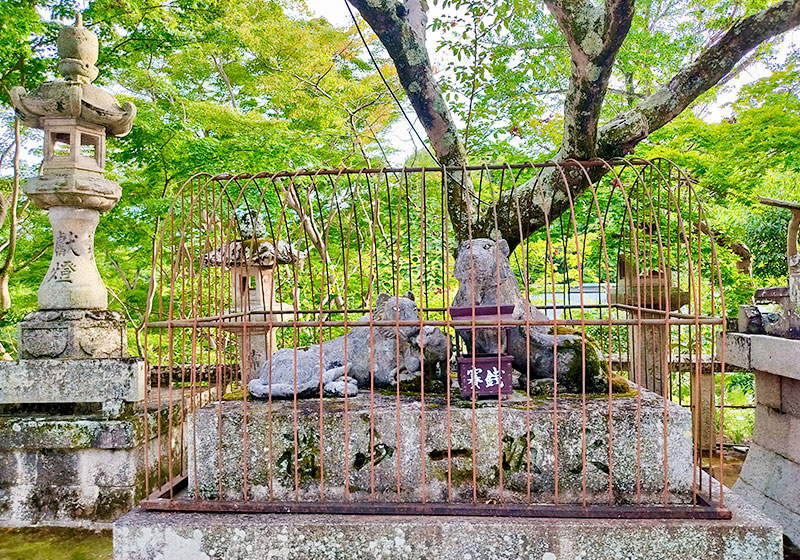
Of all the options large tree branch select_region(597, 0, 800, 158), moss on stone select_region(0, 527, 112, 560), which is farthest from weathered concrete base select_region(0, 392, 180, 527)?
large tree branch select_region(597, 0, 800, 158)

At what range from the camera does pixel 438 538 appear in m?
2.95

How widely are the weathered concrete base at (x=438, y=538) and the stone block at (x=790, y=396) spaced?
2.11 m

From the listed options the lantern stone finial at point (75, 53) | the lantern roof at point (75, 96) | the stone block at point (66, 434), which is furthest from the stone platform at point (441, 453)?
the lantern stone finial at point (75, 53)

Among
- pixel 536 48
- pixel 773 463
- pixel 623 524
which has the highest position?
Result: pixel 536 48

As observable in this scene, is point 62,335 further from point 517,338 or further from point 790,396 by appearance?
point 790,396

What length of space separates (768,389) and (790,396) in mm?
251

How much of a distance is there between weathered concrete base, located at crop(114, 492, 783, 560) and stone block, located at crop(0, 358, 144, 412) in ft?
6.82

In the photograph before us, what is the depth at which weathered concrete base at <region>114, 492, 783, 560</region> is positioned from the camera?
9.42ft

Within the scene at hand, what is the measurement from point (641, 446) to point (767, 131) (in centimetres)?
501

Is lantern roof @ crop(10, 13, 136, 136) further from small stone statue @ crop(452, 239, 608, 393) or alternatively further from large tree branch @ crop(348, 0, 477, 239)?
small stone statue @ crop(452, 239, 608, 393)

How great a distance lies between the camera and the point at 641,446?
3176mm

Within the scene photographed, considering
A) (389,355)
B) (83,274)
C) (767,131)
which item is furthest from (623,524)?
(767,131)

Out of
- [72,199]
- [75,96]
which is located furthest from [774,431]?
[75,96]

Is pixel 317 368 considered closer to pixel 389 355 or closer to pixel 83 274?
pixel 389 355
